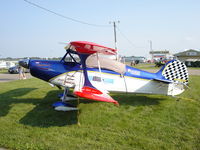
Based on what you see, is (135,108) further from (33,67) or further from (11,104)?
(11,104)

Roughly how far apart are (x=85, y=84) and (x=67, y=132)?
5.94ft

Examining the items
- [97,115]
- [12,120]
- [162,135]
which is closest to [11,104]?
[12,120]

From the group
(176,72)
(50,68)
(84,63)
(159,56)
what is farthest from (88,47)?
(159,56)

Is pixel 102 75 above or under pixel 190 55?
under

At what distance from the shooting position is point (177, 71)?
6.36m

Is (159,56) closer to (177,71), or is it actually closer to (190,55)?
(190,55)

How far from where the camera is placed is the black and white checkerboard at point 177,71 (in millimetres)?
6352

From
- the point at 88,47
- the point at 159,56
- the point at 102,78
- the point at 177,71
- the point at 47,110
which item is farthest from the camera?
the point at 159,56

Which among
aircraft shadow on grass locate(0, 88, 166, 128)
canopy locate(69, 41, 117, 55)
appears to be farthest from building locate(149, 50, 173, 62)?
canopy locate(69, 41, 117, 55)

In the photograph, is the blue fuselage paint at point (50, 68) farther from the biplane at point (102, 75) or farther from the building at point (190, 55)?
the building at point (190, 55)

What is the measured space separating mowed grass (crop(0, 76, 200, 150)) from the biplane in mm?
650

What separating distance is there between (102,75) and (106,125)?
203cm

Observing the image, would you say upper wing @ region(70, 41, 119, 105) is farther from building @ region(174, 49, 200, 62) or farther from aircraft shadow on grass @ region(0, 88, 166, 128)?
building @ region(174, 49, 200, 62)

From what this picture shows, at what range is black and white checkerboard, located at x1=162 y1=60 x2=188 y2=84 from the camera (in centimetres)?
635
